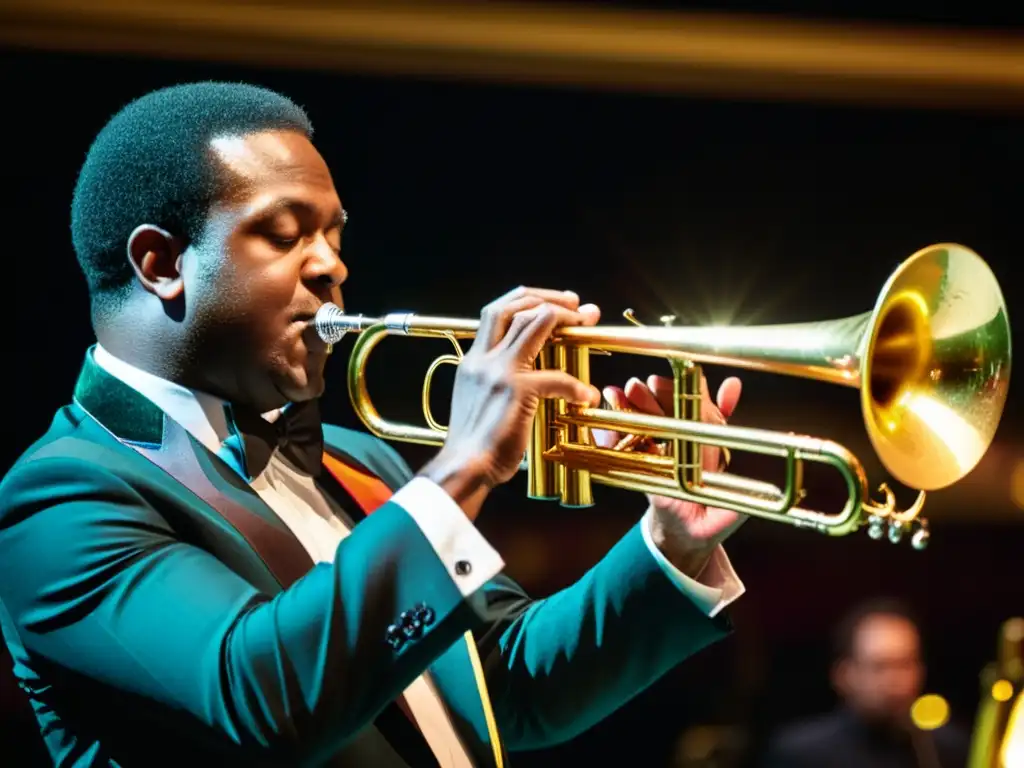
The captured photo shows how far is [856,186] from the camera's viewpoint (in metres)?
3.94

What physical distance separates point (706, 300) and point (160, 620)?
8.32ft

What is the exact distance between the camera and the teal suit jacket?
1.36 meters

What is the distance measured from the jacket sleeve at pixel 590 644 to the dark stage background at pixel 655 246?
1.35 metres

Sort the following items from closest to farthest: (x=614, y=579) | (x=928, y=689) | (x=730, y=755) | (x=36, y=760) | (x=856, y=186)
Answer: (x=614, y=579), (x=36, y=760), (x=730, y=755), (x=856, y=186), (x=928, y=689)

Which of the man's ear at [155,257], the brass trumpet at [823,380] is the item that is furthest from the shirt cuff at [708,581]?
the man's ear at [155,257]

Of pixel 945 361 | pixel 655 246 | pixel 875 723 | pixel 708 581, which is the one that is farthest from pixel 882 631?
pixel 945 361

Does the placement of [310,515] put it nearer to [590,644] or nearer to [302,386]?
[302,386]

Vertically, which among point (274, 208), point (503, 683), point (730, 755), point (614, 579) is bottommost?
point (730, 755)

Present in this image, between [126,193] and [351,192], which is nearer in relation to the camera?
[126,193]

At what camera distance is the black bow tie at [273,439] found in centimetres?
167

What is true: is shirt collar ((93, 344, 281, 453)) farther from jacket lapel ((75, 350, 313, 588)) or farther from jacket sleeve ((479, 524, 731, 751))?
jacket sleeve ((479, 524, 731, 751))

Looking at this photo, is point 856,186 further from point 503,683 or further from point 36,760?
point 36,760

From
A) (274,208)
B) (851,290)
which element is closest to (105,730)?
(274,208)

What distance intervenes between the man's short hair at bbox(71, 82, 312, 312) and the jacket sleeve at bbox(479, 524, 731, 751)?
0.71 metres
